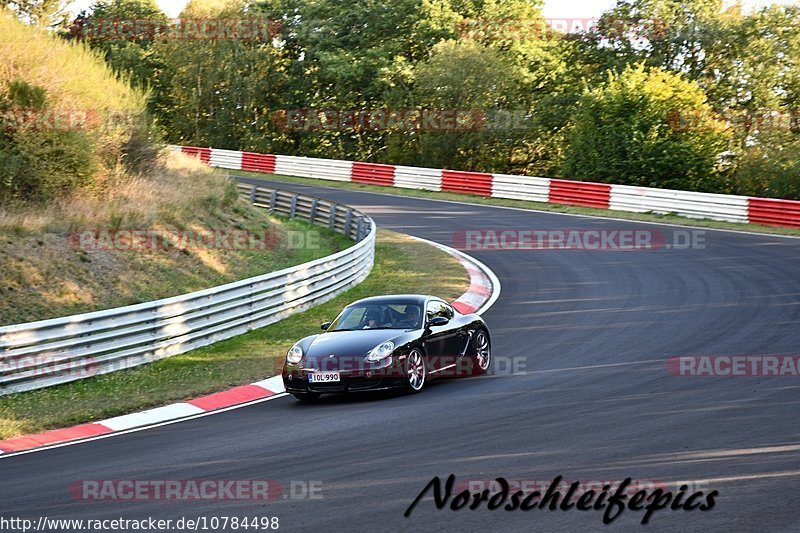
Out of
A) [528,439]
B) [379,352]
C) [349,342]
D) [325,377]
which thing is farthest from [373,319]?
[528,439]

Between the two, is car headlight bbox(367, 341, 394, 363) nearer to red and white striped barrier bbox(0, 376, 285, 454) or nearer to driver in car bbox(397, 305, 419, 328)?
driver in car bbox(397, 305, 419, 328)

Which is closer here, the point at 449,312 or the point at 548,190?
the point at 449,312

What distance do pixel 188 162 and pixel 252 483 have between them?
2333cm

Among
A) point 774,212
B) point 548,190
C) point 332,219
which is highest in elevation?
point 774,212

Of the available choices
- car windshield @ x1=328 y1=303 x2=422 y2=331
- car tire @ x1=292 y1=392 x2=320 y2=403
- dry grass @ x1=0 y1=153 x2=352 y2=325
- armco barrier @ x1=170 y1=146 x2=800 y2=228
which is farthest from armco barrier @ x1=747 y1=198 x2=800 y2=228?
car tire @ x1=292 y1=392 x2=320 y2=403

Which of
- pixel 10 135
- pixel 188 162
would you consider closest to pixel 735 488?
pixel 10 135

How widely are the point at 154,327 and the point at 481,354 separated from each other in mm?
5386

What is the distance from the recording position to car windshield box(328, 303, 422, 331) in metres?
13.6

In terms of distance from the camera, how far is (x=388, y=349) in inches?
496

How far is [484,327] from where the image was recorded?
14641 millimetres

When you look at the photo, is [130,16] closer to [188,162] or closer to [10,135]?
[188,162]

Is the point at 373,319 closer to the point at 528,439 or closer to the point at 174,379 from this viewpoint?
the point at 174,379

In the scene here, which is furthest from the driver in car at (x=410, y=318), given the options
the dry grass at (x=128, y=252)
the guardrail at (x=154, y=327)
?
the dry grass at (x=128, y=252)

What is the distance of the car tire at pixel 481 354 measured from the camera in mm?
14312
